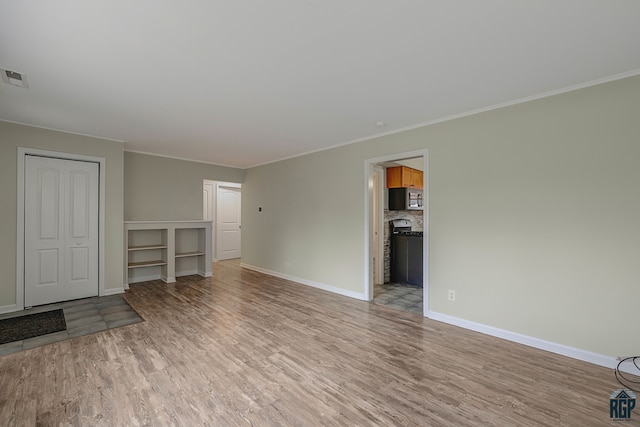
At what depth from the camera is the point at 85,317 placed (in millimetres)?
3594

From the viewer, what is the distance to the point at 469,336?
3080 millimetres

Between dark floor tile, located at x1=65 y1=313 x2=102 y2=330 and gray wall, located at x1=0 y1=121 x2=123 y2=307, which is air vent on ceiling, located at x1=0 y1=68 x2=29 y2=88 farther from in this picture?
dark floor tile, located at x1=65 y1=313 x2=102 y2=330

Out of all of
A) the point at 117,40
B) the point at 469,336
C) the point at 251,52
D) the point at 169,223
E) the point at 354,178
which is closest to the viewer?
the point at 117,40

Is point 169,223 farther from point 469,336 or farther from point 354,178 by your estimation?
point 469,336

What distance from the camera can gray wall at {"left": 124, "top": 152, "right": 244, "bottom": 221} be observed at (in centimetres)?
534

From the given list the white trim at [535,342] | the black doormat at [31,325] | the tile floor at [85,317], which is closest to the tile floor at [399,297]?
the white trim at [535,342]

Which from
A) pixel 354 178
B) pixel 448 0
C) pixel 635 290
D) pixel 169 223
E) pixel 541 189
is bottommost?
pixel 635 290

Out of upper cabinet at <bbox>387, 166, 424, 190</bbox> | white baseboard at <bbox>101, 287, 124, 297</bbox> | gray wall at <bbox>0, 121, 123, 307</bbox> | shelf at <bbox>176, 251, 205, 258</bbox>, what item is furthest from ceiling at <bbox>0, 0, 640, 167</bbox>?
shelf at <bbox>176, 251, 205, 258</bbox>

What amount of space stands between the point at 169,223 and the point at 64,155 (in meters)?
1.90

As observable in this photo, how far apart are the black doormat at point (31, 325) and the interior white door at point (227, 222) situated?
15.1ft

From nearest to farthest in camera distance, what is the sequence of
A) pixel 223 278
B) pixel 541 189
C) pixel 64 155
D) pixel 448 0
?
pixel 448 0 < pixel 541 189 < pixel 64 155 < pixel 223 278

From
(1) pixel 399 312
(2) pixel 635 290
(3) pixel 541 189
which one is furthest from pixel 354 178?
(2) pixel 635 290

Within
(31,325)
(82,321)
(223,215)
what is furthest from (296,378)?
(223,215)

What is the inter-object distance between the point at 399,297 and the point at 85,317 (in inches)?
179
